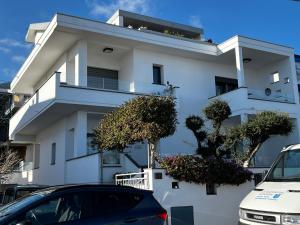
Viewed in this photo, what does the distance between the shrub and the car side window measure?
499cm

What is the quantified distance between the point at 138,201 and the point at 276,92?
19.9 metres

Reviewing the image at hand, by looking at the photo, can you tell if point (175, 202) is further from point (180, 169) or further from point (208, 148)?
point (208, 148)

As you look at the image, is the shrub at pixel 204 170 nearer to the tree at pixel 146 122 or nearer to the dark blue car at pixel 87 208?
the tree at pixel 146 122

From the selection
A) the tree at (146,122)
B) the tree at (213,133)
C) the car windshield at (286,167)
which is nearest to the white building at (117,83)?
the tree at (213,133)

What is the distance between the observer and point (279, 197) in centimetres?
812

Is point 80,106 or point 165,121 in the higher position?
point 80,106

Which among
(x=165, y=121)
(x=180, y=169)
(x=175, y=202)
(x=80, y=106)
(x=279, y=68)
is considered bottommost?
(x=175, y=202)

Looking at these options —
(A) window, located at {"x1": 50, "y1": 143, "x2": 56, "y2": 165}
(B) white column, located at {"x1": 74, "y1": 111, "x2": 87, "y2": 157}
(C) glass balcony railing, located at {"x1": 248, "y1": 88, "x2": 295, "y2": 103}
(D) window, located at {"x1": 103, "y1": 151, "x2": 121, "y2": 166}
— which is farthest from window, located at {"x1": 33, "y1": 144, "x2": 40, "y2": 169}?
(C) glass balcony railing, located at {"x1": 248, "y1": 88, "x2": 295, "y2": 103}

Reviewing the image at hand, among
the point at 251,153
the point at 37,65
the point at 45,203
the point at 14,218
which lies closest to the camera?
the point at 14,218

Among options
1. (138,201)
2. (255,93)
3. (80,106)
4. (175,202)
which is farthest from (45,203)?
(255,93)

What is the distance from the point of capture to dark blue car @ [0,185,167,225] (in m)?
6.25

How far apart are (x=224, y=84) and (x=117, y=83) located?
8485mm

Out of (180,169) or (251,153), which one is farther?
(251,153)

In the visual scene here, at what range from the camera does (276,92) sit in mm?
25188
